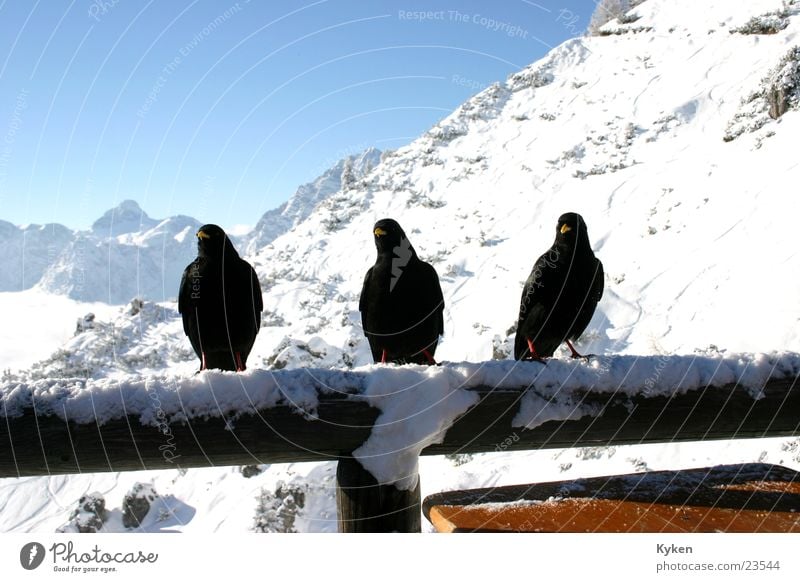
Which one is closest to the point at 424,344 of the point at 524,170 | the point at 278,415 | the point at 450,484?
the point at 278,415

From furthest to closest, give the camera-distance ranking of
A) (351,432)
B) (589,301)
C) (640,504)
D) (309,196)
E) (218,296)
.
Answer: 1. (309,196)
2. (589,301)
3. (218,296)
4. (640,504)
5. (351,432)

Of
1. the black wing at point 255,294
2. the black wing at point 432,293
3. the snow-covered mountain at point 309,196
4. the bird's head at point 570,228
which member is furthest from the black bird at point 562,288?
the snow-covered mountain at point 309,196

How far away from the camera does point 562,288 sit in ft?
12.0

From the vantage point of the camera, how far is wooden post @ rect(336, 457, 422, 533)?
68.3 inches

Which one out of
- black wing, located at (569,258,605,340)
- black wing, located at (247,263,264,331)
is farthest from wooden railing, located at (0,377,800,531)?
black wing, located at (247,263,264,331)

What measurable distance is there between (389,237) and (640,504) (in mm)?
2396

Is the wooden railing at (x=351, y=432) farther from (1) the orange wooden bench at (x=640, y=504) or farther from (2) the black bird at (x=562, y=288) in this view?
(2) the black bird at (x=562, y=288)

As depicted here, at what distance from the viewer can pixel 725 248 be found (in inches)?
362

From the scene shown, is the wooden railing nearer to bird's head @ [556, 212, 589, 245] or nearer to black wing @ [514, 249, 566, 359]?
black wing @ [514, 249, 566, 359]

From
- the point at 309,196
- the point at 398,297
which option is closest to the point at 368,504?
the point at 398,297

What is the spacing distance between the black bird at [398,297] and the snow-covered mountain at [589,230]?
204 cm

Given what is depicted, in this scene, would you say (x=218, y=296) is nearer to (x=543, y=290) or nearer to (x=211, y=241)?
(x=211, y=241)

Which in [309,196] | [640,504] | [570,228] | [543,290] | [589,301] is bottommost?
[640,504]

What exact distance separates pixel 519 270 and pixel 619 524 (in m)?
8.76
